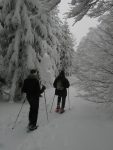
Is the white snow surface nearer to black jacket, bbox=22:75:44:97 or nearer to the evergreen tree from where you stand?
black jacket, bbox=22:75:44:97

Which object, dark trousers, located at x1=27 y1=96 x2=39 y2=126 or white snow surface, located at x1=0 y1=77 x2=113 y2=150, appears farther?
dark trousers, located at x1=27 y1=96 x2=39 y2=126

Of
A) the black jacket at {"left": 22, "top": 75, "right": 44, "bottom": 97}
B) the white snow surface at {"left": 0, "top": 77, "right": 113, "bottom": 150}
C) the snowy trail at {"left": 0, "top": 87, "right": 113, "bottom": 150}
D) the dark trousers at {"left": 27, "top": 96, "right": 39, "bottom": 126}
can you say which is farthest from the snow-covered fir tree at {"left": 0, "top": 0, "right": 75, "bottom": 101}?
the dark trousers at {"left": 27, "top": 96, "right": 39, "bottom": 126}

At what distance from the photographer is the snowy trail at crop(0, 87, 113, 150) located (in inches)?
276

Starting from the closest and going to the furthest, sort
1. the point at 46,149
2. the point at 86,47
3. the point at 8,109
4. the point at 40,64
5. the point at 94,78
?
1. the point at 46,149
2. the point at 94,78
3. the point at 86,47
4. the point at 8,109
5. the point at 40,64

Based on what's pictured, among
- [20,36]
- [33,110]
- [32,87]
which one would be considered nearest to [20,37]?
[20,36]

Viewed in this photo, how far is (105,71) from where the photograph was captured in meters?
9.55

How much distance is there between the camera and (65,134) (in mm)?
7812

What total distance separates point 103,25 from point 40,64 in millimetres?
5595

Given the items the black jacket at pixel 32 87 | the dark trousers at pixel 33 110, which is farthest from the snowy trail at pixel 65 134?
the black jacket at pixel 32 87

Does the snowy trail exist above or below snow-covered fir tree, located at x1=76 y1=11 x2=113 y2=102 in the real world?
below

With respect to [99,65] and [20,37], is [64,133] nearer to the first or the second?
[99,65]

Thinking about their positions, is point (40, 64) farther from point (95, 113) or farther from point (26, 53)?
point (95, 113)

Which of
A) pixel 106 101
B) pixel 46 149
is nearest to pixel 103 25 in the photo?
pixel 106 101

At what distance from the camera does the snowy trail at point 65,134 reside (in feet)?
23.0
